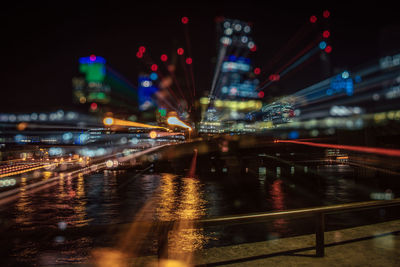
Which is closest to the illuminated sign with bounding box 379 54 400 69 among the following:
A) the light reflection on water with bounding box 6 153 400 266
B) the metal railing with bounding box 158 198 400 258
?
the light reflection on water with bounding box 6 153 400 266

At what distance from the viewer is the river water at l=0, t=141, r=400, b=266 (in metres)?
6.07

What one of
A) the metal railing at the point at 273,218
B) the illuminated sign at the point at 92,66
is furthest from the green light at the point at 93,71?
the metal railing at the point at 273,218

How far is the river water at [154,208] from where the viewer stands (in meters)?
6.07

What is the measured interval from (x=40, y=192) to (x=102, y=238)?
849cm

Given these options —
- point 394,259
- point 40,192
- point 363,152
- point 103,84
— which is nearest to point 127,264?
point 394,259

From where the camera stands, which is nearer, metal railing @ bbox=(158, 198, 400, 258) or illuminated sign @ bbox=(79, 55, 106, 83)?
metal railing @ bbox=(158, 198, 400, 258)

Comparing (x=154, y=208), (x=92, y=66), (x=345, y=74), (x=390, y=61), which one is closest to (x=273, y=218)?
(x=154, y=208)

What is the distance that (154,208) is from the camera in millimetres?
10750

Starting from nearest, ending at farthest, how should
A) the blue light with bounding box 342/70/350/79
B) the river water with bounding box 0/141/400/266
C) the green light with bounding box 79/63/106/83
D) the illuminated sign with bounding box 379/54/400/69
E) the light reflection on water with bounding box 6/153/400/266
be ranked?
the river water with bounding box 0/141/400/266 → the light reflection on water with bounding box 6/153/400/266 → the blue light with bounding box 342/70/350/79 → the illuminated sign with bounding box 379/54/400/69 → the green light with bounding box 79/63/106/83

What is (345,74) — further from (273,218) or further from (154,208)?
(273,218)

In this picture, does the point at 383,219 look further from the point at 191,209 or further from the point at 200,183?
the point at 200,183

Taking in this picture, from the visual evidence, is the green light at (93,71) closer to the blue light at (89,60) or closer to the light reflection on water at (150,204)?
the blue light at (89,60)

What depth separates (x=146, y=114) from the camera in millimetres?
120875

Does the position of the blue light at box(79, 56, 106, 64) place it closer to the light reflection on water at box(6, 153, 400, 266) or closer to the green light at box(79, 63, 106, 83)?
the green light at box(79, 63, 106, 83)
